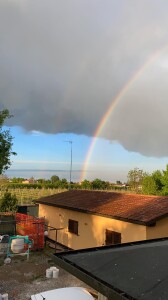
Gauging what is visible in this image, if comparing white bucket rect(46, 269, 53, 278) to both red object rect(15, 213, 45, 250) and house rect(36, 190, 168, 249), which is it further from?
red object rect(15, 213, 45, 250)

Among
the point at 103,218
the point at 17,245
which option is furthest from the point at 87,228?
the point at 17,245

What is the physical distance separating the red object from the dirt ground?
2.10m

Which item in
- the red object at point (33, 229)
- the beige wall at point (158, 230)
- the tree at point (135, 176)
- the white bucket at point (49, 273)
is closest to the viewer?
the beige wall at point (158, 230)

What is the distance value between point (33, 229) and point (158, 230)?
9606mm

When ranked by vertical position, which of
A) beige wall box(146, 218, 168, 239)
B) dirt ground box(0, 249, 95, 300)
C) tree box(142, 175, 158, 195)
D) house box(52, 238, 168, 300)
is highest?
tree box(142, 175, 158, 195)

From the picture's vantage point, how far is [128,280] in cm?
462

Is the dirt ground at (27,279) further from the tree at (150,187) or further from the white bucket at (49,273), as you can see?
the tree at (150,187)

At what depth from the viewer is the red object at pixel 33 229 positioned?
64.5ft

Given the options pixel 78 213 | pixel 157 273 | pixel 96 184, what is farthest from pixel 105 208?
pixel 96 184

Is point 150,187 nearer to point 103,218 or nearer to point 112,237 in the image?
point 103,218

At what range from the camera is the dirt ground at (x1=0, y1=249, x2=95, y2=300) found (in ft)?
40.4

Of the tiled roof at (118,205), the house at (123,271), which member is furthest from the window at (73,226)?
the house at (123,271)

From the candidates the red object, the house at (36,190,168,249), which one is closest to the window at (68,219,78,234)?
the house at (36,190,168,249)

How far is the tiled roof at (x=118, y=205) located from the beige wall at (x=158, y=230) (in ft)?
1.96
